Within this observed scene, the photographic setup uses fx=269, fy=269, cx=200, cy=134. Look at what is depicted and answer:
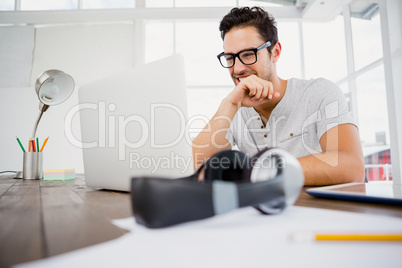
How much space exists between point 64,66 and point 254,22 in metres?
3.52

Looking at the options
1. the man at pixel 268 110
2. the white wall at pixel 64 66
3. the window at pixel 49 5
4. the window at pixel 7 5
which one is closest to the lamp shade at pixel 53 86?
the man at pixel 268 110

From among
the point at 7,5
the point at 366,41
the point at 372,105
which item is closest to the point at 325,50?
the point at 366,41

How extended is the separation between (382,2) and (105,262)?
348cm

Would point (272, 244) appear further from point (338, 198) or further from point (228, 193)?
point (338, 198)

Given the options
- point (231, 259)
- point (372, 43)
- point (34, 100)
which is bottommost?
point (231, 259)

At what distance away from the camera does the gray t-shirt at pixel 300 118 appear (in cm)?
115

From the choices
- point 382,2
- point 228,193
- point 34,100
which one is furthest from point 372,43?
point 34,100

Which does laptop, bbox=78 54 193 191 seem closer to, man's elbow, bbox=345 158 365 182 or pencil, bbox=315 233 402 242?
pencil, bbox=315 233 402 242

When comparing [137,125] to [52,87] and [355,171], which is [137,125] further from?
[52,87]

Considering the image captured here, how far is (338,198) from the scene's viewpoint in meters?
0.50

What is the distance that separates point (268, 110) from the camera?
4.20ft

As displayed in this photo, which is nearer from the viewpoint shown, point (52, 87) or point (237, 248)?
point (237, 248)

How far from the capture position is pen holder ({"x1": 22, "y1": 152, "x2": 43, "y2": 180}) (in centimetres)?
129

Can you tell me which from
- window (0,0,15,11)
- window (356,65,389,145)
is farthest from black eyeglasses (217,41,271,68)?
window (0,0,15,11)
